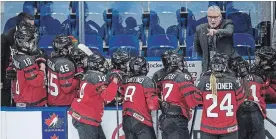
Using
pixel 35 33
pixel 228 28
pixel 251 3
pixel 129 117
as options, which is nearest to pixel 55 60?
pixel 35 33

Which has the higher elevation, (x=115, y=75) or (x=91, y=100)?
(x=115, y=75)

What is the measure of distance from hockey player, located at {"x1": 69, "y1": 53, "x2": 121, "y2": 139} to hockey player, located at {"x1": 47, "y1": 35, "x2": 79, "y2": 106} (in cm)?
29

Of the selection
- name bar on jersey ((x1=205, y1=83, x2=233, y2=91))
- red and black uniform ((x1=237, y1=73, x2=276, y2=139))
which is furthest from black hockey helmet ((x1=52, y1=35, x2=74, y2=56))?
red and black uniform ((x1=237, y1=73, x2=276, y2=139))

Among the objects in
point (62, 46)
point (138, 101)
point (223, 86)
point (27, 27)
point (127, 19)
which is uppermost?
point (127, 19)

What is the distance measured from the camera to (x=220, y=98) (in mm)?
6906

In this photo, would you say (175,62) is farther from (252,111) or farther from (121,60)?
(252,111)

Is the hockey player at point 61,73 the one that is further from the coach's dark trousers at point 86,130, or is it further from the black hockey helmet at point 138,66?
the black hockey helmet at point 138,66

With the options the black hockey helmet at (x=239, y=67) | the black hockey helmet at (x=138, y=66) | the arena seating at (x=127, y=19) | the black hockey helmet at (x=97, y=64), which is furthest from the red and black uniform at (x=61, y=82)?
the arena seating at (x=127, y=19)

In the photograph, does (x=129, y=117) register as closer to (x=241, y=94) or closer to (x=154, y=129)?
(x=154, y=129)

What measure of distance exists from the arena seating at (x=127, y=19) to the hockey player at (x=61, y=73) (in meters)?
2.05

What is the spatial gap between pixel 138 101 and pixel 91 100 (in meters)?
0.47

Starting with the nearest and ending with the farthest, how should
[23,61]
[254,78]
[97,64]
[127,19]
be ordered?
1. [97,64]
2. [254,78]
3. [23,61]
4. [127,19]

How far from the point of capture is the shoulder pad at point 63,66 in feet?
24.8

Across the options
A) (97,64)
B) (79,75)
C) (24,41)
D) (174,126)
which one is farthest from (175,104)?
(24,41)
